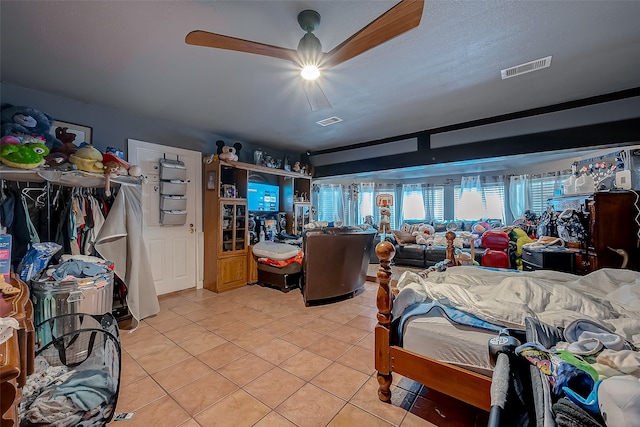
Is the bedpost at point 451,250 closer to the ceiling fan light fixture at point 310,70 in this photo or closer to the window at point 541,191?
the ceiling fan light fixture at point 310,70

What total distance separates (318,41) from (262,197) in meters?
3.44

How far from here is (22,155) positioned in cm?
214

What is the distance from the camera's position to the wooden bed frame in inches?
52.8

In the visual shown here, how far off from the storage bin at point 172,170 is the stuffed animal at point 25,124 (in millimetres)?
1182

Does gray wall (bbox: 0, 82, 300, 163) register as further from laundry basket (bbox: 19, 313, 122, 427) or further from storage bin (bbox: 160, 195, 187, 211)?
laundry basket (bbox: 19, 313, 122, 427)

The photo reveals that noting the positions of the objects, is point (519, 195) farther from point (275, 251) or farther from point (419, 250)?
point (275, 251)

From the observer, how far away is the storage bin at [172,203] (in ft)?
11.9

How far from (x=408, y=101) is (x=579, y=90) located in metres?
1.79

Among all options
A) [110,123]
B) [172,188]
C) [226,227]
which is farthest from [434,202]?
[110,123]

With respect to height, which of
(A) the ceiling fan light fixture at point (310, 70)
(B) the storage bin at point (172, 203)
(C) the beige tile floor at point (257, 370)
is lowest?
(C) the beige tile floor at point (257, 370)

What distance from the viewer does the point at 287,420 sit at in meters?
1.56

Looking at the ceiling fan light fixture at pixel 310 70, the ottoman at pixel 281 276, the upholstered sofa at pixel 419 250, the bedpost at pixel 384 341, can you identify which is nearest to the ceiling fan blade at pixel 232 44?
the ceiling fan light fixture at pixel 310 70

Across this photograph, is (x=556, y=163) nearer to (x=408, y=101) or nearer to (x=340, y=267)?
(x=408, y=101)

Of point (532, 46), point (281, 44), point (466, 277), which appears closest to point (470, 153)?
point (532, 46)
